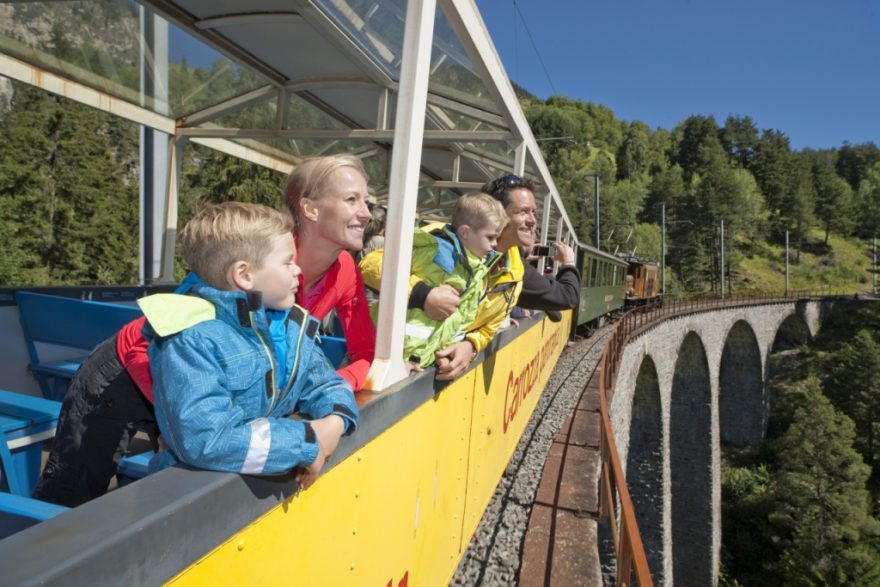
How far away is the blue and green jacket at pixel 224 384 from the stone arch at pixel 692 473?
29.6 metres

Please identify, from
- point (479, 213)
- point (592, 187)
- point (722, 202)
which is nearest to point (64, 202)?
point (479, 213)

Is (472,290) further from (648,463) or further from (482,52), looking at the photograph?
(648,463)

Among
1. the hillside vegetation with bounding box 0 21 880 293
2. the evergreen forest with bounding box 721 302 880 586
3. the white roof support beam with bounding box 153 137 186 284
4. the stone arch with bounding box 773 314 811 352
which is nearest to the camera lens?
the white roof support beam with bounding box 153 137 186 284

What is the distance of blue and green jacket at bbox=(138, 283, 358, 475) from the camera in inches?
42.1

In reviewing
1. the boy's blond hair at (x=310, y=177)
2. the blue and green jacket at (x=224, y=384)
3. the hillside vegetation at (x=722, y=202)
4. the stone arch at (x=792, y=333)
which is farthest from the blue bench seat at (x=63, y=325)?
the hillside vegetation at (x=722, y=202)

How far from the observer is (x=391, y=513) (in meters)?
1.80

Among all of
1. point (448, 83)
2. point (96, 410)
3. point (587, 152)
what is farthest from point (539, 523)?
point (587, 152)

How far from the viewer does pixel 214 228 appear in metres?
1.35

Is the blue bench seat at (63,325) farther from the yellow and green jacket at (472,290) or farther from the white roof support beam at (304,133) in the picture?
the white roof support beam at (304,133)

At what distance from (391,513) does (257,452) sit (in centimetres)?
84

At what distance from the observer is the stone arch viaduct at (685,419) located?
1933cm

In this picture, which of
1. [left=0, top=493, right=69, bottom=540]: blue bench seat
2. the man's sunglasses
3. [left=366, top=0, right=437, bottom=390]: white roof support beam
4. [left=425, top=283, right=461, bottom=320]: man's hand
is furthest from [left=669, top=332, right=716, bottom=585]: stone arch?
[left=0, top=493, right=69, bottom=540]: blue bench seat

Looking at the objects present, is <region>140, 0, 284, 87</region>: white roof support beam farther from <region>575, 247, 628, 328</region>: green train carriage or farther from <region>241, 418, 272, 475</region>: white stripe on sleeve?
<region>575, 247, 628, 328</region>: green train carriage

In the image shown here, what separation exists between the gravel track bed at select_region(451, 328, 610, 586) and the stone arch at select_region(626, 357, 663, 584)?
11673 millimetres
